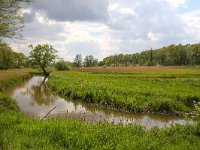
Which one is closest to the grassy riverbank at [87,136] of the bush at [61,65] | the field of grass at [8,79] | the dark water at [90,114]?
the dark water at [90,114]

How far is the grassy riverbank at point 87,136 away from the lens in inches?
517

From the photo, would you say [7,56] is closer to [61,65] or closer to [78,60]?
[61,65]

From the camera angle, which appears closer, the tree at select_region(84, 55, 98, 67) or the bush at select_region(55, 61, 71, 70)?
the bush at select_region(55, 61, 71, 70)

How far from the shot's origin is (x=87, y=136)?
14.1 meters

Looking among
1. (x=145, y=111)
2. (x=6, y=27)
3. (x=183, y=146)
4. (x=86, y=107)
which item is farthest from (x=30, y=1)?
(x=183, y=146)

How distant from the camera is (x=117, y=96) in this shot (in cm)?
2983

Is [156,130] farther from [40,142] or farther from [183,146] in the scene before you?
[40,142]

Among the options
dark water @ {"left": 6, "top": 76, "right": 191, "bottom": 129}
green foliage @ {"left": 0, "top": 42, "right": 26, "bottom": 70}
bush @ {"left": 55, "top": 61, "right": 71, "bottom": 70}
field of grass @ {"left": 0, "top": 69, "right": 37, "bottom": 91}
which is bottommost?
dark water @ {"left": 6, "top": 76, "right": 191, "bottom": 129}

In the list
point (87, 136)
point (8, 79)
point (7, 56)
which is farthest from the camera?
point (7, 56)

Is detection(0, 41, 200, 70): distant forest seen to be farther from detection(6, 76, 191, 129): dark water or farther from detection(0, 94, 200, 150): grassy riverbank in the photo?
detection(0, 94, 200, 150): grassy riverbank

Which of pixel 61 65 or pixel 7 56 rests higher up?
pixel 7 56

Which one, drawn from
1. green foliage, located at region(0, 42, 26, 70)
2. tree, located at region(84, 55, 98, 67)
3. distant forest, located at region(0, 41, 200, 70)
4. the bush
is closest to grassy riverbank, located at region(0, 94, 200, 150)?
green foliage, located at region(0, 42, 26, 70)

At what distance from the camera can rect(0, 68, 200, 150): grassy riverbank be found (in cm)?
1313

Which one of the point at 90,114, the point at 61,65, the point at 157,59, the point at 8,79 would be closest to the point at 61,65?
the point at 61,65
